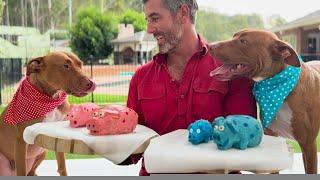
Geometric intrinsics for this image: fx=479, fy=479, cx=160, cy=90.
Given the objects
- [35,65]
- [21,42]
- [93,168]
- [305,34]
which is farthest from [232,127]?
[21,42]

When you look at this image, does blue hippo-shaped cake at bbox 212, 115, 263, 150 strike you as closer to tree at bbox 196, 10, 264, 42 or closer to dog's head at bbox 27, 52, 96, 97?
dog's head at bbox 27, 52, 96, 97

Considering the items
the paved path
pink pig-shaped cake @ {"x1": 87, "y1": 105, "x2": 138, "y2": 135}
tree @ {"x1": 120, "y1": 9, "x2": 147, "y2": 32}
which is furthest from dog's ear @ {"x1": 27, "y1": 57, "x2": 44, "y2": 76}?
tree @ {"x1": 120, "y1": 9, "x2": 147, "y2": 32}

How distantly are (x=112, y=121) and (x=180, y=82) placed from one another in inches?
13.6

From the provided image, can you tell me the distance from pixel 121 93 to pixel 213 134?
28.3 feet

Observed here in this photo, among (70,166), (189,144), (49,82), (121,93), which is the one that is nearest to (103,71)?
(121,93)

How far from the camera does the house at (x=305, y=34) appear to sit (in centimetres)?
696

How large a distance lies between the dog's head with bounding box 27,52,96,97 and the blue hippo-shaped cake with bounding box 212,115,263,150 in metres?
0.75

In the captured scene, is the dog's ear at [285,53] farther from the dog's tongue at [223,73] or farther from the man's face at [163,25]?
the man's face at [163,25]

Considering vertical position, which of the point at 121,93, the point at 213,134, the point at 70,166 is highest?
the point at 213,134

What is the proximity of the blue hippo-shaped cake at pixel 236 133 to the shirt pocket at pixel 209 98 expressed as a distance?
0.37 m

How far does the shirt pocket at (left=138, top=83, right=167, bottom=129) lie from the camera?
1644 mm

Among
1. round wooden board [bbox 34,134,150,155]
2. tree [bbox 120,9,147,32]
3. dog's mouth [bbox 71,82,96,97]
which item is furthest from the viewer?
tree [bbox 120,9,147,32]

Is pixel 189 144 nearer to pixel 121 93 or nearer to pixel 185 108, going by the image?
pixel 185 108

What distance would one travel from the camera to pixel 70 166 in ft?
11.0
